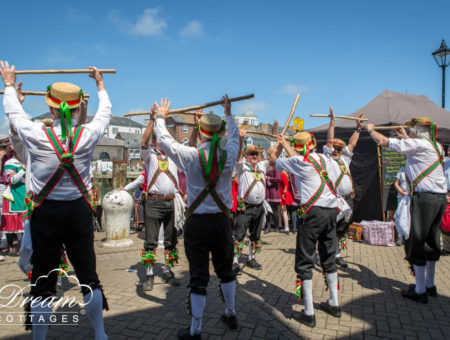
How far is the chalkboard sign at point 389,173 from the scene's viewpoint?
29.1 feet

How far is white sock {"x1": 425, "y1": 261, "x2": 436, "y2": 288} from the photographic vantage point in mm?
4398

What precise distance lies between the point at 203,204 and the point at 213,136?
2.13 feet

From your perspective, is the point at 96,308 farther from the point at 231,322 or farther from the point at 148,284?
the point at 148,284

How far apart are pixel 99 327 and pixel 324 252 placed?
241cm

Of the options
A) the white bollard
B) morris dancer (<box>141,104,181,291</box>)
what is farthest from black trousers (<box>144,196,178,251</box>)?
the white bollard

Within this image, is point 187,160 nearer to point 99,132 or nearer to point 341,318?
point 99,132

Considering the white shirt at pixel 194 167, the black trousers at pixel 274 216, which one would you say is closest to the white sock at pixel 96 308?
the white shirt at pixel 194 167

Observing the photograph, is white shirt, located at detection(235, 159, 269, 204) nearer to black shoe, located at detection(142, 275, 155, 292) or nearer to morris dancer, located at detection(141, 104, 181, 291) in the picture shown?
morris dancer, located at detection(141, 104, 181, 291)

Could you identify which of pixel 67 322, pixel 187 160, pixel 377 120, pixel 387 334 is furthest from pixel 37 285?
pixel 377 120

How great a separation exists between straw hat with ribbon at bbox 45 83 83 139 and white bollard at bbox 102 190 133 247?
4885mm

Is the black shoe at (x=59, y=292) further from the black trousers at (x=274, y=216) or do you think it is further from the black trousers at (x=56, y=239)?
the black trousers at (x=274, y=216)

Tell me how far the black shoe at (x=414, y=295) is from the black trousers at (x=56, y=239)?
3.87m

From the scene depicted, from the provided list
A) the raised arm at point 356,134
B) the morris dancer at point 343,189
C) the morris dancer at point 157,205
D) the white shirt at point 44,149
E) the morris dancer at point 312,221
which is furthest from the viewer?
the morris dancer at point 343,189

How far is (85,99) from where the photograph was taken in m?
3.23
